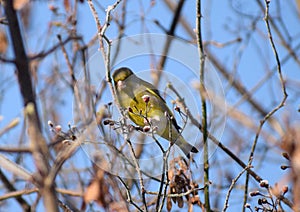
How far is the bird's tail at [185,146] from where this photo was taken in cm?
252

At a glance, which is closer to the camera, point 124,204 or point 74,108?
point 124,204

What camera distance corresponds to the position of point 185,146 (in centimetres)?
255

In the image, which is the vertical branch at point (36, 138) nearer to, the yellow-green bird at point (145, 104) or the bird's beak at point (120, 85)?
the yellow-green bird at point (145, 104)

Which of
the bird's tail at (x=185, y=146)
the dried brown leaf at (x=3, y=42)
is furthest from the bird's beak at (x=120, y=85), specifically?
the dried brown leaf at (x=3, y=42)

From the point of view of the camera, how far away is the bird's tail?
252 centimetres

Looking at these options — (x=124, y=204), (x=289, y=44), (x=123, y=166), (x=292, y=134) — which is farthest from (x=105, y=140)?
(x=289, y=44)

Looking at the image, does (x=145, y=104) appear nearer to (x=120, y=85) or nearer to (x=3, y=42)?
(x=120, y=85)

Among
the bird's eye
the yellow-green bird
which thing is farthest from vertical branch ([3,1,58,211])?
the bird's eye

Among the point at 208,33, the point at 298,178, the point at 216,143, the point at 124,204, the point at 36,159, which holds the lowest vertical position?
the point at 36,159

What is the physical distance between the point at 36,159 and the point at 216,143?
1354mm

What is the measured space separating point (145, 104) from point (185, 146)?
240mm

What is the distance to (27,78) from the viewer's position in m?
1.29

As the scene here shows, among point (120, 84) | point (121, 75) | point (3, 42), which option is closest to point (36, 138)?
point (120, 84)

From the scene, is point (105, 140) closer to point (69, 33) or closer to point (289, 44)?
point (69, 33)
